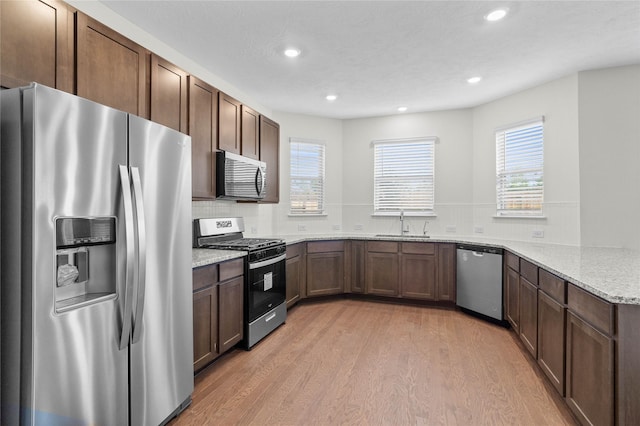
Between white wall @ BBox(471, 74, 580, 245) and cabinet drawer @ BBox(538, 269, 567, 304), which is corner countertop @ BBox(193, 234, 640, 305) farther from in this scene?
white wall @ BBox(471, 74, 580, 245)

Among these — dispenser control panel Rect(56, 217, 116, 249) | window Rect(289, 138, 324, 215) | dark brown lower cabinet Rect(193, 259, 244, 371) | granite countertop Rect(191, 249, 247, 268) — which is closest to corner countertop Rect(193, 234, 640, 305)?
granite countertop Rect(191, 249, 247, 268)

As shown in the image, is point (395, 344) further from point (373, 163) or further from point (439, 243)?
point (373, 163)

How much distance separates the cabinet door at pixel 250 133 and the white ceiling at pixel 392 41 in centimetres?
40

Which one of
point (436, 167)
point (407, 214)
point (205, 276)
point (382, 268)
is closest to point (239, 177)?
point (205, 276)

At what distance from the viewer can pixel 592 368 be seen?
1750 millimetres

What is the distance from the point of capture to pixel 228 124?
11.0 ft

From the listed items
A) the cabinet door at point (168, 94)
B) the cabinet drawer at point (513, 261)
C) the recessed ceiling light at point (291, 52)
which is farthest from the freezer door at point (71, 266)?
the cabinet drawer at point (513, 261)

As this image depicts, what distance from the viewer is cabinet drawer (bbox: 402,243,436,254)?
432 centimetres

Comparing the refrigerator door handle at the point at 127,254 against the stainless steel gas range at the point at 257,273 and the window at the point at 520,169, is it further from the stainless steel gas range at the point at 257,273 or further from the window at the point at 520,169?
the window at the point at 520,169

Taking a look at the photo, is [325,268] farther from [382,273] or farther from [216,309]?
[216,309]

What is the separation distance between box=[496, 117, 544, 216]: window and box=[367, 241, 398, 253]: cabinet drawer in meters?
1.44

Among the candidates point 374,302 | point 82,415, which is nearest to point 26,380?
point 82,415

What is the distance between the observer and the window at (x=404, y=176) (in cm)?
499

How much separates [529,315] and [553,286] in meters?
0.66
